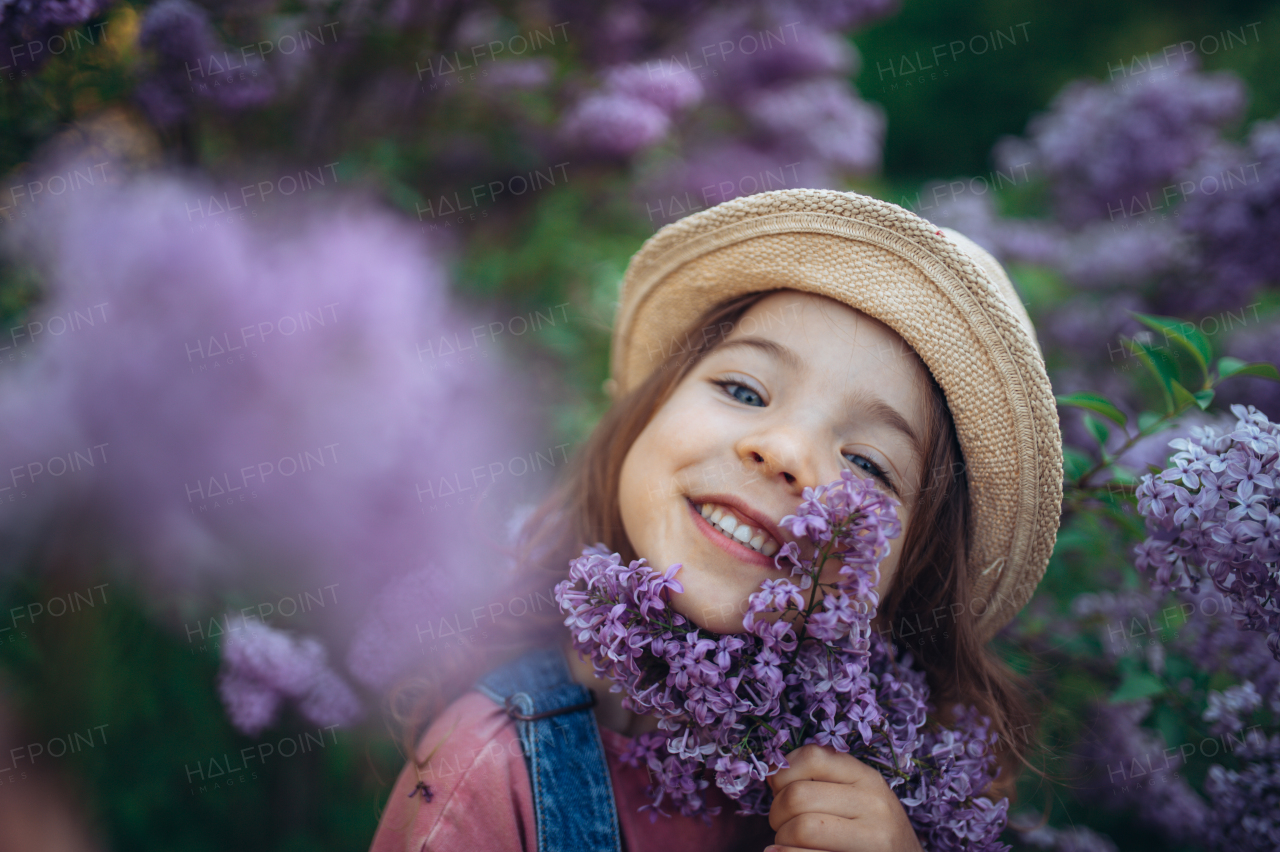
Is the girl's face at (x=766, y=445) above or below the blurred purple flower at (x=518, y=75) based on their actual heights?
below

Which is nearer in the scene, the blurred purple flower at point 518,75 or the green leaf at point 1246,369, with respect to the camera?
the green leaf at point 1246,369

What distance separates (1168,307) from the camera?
87.2 inches

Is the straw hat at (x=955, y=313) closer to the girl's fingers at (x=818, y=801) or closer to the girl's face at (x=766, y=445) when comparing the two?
the girl's face at (x=766, y=445)

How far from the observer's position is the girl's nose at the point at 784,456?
0.86 meters

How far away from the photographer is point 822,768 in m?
0.85

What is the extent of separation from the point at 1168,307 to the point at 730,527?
85.0 inches


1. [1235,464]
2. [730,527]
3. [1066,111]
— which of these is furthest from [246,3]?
[1066,111]

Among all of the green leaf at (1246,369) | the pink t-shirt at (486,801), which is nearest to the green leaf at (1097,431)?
the green leaf at (1246,369)

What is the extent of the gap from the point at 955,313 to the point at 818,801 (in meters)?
0.67

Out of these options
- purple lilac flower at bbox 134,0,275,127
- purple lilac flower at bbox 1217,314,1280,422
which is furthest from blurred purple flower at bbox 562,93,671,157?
purple lilac flower at bbox 1217,314,1280,422

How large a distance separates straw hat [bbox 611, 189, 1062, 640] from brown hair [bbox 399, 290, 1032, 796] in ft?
0.11

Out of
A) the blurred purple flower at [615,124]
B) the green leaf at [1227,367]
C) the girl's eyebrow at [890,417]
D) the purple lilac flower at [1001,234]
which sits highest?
the blurred purple flower at [615,124]

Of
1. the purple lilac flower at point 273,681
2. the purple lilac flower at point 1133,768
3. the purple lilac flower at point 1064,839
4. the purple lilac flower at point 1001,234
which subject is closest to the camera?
the purple lilac flower at point 273,681

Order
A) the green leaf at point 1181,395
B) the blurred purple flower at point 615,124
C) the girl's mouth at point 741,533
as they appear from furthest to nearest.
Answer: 1. the blurred purple flower at point 615,124
2. the green leaf at point 1181,395
3. the girl's mouth at point 741,533
